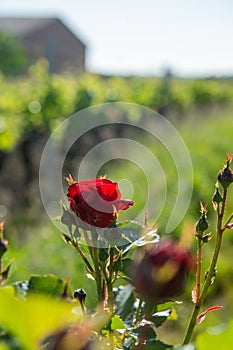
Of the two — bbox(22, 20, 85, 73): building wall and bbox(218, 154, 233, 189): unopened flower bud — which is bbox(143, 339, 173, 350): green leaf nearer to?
bbox(218, 154, 233, 189): unopened flower bud

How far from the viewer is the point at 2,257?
2.79 ft

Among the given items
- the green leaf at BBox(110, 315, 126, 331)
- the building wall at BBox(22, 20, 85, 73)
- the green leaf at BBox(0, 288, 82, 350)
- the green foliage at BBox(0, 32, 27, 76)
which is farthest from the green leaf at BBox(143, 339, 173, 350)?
the building wall at BBox(22, 20, 85, 73)

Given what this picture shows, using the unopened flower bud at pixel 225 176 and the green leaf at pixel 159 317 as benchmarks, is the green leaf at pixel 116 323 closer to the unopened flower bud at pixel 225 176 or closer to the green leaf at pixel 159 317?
the green leaf at pixel 159 317

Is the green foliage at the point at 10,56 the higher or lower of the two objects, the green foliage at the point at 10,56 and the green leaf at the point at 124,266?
the higher

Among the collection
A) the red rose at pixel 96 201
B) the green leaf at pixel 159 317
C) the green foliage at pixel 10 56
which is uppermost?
the green foliage at pixel 10 56

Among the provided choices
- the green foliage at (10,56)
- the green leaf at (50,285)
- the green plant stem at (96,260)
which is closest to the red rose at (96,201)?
the green plant stem at (96,260)

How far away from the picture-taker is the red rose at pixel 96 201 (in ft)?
2.08

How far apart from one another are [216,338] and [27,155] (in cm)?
815

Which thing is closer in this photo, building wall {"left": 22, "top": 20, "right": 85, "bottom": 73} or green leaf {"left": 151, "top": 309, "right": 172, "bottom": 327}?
green leaf {"left": 151, "top": 309, "right": 172, "bottom": 327}

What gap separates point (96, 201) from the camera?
0.64m

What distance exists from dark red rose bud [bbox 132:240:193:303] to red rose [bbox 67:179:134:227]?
0.18 m

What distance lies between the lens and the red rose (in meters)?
0.63

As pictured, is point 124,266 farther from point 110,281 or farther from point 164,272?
point 164,272

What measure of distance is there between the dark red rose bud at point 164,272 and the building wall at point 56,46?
36901 mm
